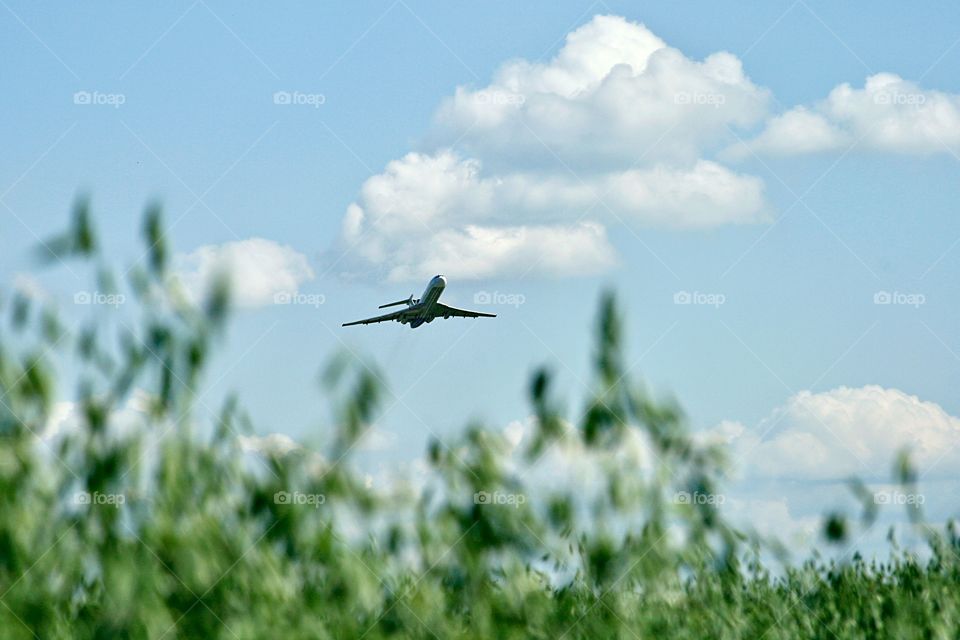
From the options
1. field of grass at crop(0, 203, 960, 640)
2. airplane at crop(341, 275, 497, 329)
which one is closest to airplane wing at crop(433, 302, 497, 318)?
airplane at crop(341, 275, 497, 329)

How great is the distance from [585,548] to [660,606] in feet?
6.99

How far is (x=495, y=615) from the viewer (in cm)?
1560

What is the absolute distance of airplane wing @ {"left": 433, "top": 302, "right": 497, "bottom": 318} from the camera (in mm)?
62916

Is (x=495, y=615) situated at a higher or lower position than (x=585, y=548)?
lower

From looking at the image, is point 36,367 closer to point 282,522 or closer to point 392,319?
point 282,522

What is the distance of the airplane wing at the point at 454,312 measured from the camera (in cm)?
6292

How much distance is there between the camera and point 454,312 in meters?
64.4

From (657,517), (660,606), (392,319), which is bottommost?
(660,606)

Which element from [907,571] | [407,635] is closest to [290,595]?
[407,635]

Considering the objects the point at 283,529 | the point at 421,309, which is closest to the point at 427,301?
the point at 421,309

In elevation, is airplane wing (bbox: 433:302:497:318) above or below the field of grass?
above

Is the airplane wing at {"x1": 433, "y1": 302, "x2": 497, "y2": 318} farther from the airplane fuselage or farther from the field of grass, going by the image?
the field of grass

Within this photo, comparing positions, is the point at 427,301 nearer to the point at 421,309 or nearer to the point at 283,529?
the point at 421,309

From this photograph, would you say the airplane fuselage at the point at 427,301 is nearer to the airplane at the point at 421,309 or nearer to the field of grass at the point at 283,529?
the airplane at the point at 421,309
